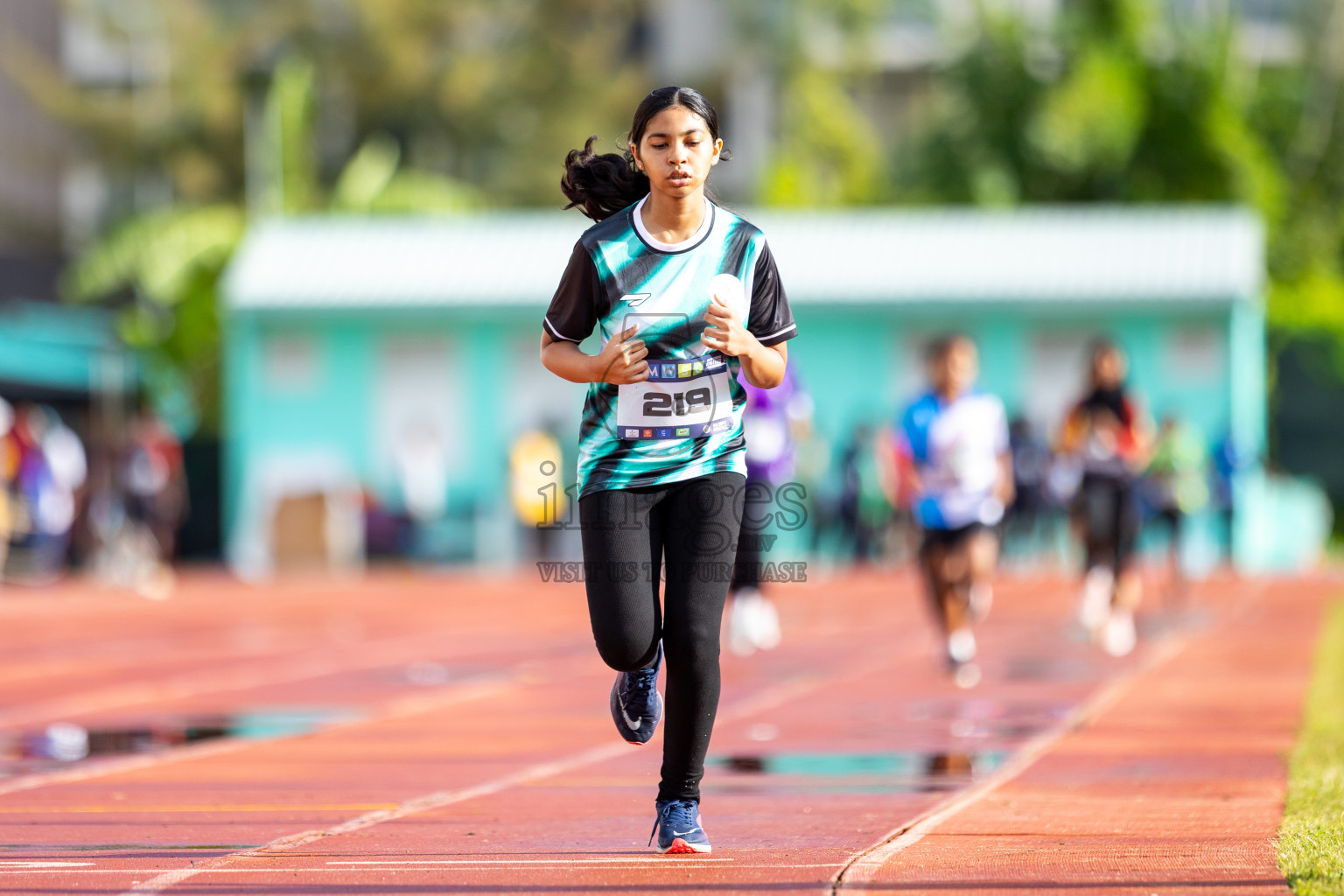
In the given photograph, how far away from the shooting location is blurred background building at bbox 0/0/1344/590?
89.7ft

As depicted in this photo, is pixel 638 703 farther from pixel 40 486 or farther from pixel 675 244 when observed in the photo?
pixel 40 486

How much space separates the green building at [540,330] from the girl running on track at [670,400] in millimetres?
21404

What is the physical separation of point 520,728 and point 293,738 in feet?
3.17

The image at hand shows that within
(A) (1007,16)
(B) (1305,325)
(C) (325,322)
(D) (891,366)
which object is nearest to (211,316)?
(C) (325,322)

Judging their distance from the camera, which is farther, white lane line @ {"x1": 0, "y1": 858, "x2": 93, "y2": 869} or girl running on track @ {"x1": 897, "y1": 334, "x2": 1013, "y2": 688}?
girl running on track @ {"x1": 897, "y1": 334, "x2": 1013, "y2": 688}

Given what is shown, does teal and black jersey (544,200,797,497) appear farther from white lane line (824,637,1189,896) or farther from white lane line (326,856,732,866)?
white lane line (824,637,1189,896)

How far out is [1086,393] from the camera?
13.3 m

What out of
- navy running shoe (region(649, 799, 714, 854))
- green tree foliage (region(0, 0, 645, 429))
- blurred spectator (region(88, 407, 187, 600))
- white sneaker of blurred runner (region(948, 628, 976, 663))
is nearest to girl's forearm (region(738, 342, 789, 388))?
navy running shoe (region(649, 799, 714, 854))

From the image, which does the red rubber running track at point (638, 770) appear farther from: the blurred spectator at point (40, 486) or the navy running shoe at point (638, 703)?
the blurred spectator at point (40, 486)

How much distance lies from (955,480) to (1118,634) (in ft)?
8.82

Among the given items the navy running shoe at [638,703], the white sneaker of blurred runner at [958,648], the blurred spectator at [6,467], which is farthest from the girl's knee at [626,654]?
the blurred spectator at [6,467]

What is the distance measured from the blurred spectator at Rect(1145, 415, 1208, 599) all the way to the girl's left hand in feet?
40.2

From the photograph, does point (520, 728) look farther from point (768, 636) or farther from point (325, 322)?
point (325, 322)

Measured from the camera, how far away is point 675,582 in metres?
5.22
